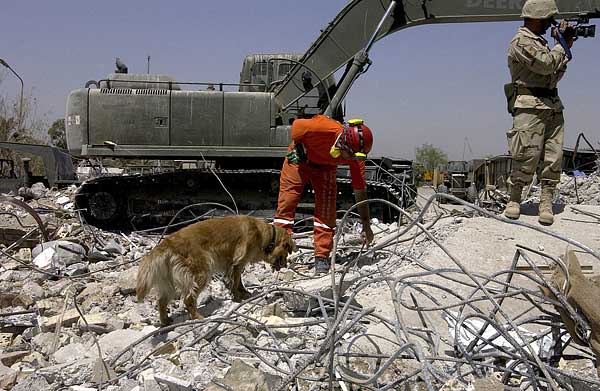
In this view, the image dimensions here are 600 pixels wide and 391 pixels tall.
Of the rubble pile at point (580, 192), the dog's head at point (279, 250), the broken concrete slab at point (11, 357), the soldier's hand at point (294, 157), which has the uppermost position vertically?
the soldier's hand at point (294, 157)

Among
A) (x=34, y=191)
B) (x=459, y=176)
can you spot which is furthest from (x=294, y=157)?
(x=459, y=176)

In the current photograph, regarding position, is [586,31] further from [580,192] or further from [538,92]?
[580,192]

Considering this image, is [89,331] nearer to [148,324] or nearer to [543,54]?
[148,324]

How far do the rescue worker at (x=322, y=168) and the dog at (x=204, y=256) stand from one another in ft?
1.69

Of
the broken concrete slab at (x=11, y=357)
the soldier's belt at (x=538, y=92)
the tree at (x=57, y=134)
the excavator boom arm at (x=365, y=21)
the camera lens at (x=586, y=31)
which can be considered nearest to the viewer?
the broken concrete slab at (x=11, y=357)

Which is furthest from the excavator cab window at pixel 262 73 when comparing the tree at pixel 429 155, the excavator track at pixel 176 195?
the tree at pixel 429 155

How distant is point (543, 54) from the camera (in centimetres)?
565

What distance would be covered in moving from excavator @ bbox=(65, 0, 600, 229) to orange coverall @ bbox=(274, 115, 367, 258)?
2452mm

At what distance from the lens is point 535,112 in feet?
Answer: 19.1

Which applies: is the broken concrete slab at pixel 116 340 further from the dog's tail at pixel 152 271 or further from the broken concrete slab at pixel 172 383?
the broken concrete slab at pixel 172 383

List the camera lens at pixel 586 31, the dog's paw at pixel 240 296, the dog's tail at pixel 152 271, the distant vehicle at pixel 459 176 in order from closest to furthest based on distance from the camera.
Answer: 1. the dog's tail at pixel 152 271
2. the dog's paw at pixel 240 296
3. the camera lens at pixel 586 31
4. the distant vehicle at pixel 459 176

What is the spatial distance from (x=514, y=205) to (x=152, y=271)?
376 cm

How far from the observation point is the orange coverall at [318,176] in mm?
5484

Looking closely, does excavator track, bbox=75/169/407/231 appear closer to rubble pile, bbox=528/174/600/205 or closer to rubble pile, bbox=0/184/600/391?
rubble pile, bbox=0/184/600/391
